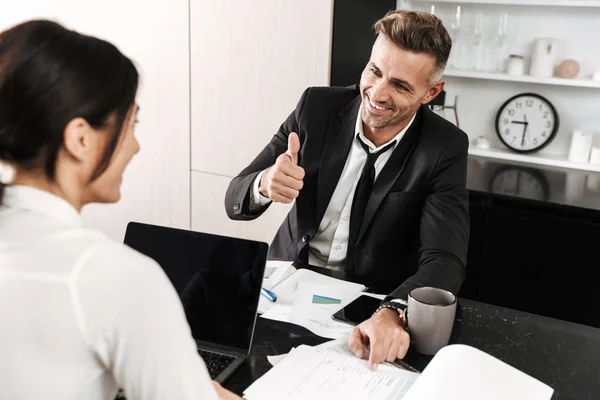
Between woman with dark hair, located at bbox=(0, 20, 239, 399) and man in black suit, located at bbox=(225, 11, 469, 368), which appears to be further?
man in black suit, located at bbox=(225, 11, 469, 368)

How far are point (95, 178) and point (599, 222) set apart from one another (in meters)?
2.09

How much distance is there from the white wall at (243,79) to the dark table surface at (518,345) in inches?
60.6

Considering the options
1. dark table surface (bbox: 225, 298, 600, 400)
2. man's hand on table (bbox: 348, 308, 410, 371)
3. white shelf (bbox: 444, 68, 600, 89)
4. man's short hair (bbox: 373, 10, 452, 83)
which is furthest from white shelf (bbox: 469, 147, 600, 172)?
man's hand on table (bbox: 348, 308, 410, 371)

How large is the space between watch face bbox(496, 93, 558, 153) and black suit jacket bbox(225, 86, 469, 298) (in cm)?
118

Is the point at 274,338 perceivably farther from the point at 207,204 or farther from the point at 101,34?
the point at 101,34

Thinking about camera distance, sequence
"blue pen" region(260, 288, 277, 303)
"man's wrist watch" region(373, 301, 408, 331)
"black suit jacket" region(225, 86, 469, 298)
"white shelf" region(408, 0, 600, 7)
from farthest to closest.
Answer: "white shelf" region(408, 0, 600, 7) → "black suit jacket" region(225, 86, 469, 298) → "blue pen" region(260, 288, 277, 303) → "man's wrist watch" region(373, 301, 408, 331)

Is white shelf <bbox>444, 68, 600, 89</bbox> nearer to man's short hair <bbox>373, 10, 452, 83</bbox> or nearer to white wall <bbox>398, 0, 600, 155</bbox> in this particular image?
white wall <bbox>398, 0, 600, 155</bbox>

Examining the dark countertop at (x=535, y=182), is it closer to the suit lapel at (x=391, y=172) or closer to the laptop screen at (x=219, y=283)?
the suit lapel at (x=391, y=172)

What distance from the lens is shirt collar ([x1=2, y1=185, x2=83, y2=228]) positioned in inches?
28.1

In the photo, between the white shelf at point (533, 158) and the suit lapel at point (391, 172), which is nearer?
the suit lapel at point (391, 172)

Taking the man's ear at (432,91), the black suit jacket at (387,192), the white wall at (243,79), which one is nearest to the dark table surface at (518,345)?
the black suit jacket at (387,192)

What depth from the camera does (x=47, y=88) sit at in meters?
0.68

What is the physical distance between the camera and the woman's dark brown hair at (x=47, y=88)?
0.68 m

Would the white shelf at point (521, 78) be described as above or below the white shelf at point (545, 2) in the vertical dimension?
below
